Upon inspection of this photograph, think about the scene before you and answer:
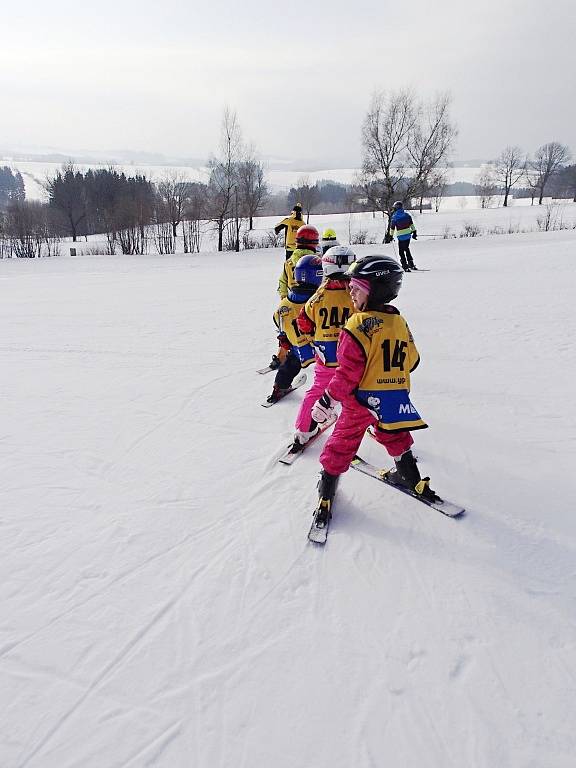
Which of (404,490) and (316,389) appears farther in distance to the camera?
(316,389)

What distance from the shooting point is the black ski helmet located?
281 centimetres

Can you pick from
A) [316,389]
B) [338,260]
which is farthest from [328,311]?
[316,389]

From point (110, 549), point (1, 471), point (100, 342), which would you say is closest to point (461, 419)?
point (110, 549)

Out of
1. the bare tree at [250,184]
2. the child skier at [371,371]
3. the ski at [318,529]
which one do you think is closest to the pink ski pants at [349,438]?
the child skier at [371,371]

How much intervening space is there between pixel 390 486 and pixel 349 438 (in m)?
0.80

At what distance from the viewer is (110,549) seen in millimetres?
2979

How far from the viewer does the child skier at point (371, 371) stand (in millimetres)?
2854

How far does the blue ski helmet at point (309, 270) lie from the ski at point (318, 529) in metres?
2.44

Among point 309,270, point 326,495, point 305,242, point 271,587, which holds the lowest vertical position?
point 271,587

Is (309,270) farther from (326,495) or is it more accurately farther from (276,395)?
(326,495)

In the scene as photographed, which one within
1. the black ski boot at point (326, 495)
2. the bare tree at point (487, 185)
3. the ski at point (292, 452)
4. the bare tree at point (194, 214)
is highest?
the bare tree at point (487, 185)

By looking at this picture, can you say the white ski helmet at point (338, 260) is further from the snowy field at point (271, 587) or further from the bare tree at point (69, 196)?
the bare tree at point (69, 196)

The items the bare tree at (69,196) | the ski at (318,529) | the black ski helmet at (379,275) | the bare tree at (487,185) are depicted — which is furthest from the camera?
the bare tree at (487,185)

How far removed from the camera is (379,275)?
2.81 metres
